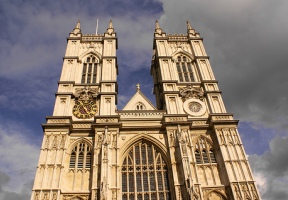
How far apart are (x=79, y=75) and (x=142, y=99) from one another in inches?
259

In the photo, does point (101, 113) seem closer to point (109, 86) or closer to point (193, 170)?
point (109, 86)

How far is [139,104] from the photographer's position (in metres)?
26.0

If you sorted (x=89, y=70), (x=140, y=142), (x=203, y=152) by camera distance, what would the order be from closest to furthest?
(x=203, y=152) → (x=140, y=142) → (x=89, y=70)

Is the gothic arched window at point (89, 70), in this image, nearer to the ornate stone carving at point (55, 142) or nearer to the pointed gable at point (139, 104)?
the pointed gable at point (139, 104)

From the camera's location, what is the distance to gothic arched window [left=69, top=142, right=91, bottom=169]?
2113 centimetres

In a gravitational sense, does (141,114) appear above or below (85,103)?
below

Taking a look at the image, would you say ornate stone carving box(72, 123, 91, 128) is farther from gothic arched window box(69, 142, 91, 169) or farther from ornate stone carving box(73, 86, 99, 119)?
gothic arched window box(69, 142, 91, 169)

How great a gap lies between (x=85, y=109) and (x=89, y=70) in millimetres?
5344

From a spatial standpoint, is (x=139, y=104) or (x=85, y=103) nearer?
(x=85, y=103)

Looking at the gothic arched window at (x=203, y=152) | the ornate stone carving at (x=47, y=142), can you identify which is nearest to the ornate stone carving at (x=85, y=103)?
the ornate stone carving at (x=47, y=142)

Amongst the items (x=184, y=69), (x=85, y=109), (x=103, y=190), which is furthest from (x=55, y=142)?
(x=184, y=69)

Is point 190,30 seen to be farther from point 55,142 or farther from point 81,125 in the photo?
point 55,142

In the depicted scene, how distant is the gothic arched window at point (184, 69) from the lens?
28062 mm

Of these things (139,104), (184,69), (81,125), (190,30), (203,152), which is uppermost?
(190,30)
